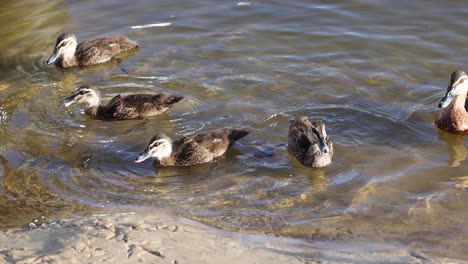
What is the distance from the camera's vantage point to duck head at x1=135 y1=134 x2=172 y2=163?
888 cm

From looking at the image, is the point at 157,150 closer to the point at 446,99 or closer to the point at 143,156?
the point at 143,156

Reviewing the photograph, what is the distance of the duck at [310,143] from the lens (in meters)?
8.78

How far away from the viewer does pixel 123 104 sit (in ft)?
33.5

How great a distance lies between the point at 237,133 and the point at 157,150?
973 mm

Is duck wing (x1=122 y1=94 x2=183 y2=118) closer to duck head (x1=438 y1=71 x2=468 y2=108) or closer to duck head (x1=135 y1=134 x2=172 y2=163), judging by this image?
duck head (x1=135 y1=134 x2=172 y2=163)

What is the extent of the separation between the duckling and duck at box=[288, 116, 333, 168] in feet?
5.45

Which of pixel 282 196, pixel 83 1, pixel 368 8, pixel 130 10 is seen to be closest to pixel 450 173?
pixel 282 196

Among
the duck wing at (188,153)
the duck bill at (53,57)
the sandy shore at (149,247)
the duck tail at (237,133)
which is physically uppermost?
the sandy shore at (149,247)

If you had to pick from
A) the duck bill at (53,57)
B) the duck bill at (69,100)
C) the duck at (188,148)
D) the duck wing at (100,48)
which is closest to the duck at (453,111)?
the duck at (188,148)

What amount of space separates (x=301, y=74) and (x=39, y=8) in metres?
5.36

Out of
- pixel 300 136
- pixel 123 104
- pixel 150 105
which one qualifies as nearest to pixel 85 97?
pixel 123 104

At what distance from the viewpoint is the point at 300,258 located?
6215 millimetres

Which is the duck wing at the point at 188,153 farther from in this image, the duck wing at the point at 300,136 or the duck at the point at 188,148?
the duck wing at the point at 300,136

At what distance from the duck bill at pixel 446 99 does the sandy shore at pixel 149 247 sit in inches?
129
